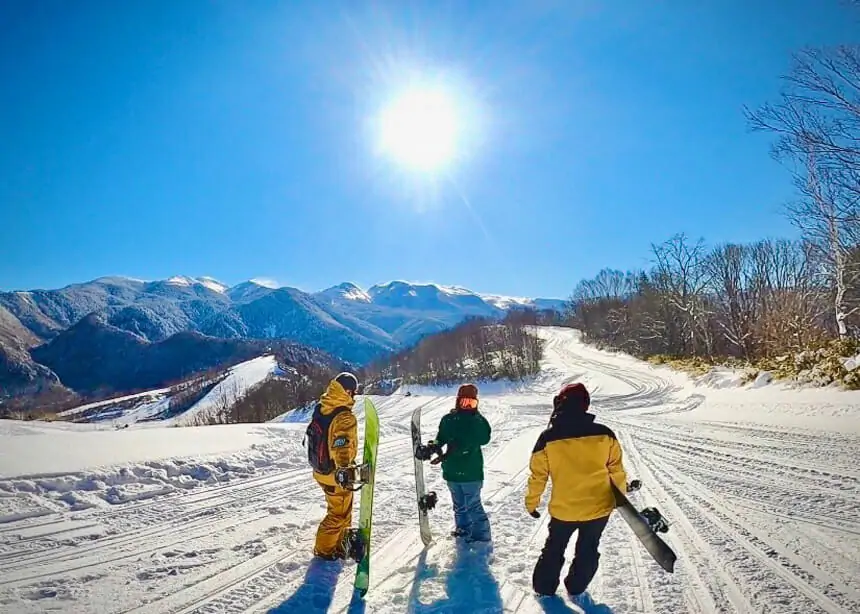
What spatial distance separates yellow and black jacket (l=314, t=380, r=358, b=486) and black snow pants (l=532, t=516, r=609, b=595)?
205cm

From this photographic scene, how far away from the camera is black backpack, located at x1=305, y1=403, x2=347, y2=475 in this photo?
479cm

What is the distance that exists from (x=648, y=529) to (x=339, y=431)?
3.03 m

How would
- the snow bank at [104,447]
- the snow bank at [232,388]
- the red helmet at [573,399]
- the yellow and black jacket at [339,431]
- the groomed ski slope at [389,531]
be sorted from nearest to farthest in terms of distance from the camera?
the red helmet at [573,399]
the groomed ski slope at [389,531]
the yellow and black jacket at [339,431]
the snow bank at [104,447]
the snow bank at [232,388]

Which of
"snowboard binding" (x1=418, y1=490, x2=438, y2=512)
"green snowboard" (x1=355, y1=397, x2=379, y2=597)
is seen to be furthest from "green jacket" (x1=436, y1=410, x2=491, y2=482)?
"green snowboard" (x1=355, y1=397, x2=379, y2=597)

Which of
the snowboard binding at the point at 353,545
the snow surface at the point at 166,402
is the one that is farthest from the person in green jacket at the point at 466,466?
the snow surface at the point at 166,402

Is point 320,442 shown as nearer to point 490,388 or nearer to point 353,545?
point 353,545

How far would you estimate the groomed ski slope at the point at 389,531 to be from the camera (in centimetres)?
405

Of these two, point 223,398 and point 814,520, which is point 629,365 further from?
point 223,398

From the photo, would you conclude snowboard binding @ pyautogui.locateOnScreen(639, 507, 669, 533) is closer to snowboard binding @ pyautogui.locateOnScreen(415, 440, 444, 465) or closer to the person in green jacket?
the person in green jacket

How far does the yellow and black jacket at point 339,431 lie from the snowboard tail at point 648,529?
100.0 inches

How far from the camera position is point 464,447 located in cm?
516

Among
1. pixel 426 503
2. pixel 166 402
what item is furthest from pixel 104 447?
pixel 166 402

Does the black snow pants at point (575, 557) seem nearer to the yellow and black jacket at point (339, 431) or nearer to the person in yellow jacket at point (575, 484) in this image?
the person in yellow jacket at point (575, 484)

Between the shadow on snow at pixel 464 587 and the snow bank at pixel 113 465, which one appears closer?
the shadow on snow at pixel 464 587
